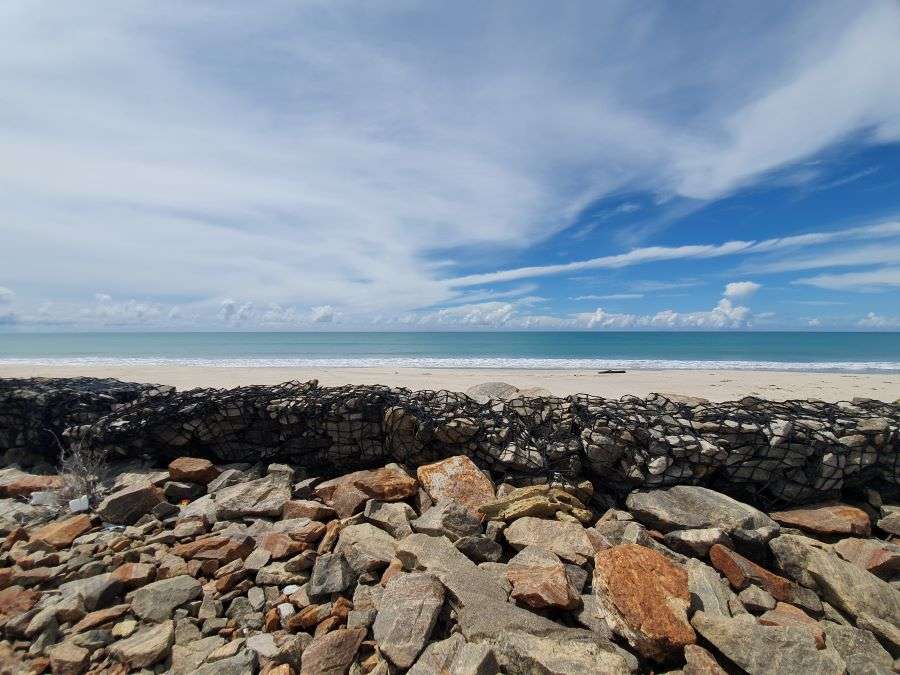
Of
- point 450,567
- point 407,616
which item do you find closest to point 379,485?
point 450,567

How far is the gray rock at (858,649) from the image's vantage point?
2727 millimetres

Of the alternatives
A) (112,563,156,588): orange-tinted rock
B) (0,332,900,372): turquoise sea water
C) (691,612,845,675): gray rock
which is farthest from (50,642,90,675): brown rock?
(0,332,900,372): turquoise sea water

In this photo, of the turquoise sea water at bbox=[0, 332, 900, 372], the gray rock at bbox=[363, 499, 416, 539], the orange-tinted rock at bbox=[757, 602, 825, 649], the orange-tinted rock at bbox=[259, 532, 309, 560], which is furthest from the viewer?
the turquoise sea water at bbox=[0, 332, 900, 372]

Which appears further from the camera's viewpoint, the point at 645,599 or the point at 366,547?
the point at 366,547

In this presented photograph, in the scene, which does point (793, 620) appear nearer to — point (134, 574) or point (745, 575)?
point (745, 575)

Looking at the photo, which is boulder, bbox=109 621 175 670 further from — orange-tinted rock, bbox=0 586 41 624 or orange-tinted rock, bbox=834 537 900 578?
orange-tinted rock, bbox=834 537 900 578

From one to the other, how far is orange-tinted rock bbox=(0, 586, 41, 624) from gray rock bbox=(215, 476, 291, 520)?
1.46 metres

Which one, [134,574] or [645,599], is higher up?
[645,599]

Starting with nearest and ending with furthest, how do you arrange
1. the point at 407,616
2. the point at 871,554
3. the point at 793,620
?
the point at 407,616
the point at 793,620
the point at 871,554

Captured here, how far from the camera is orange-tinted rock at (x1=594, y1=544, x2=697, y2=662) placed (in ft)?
9.02

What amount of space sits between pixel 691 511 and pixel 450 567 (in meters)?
2.59

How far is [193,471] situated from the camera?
17.8 feet

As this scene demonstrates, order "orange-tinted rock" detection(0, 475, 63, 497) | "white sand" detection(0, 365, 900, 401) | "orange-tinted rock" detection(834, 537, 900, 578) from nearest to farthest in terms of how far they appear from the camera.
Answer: "orange-tinted rock" detection(834, 537, 900, 578)
"orange-tinted rock" detection(0, 475, 63, 497)
"white sand" detection(0, 365, 900, 401)

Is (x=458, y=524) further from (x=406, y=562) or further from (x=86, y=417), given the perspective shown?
(x=86, y=417)
